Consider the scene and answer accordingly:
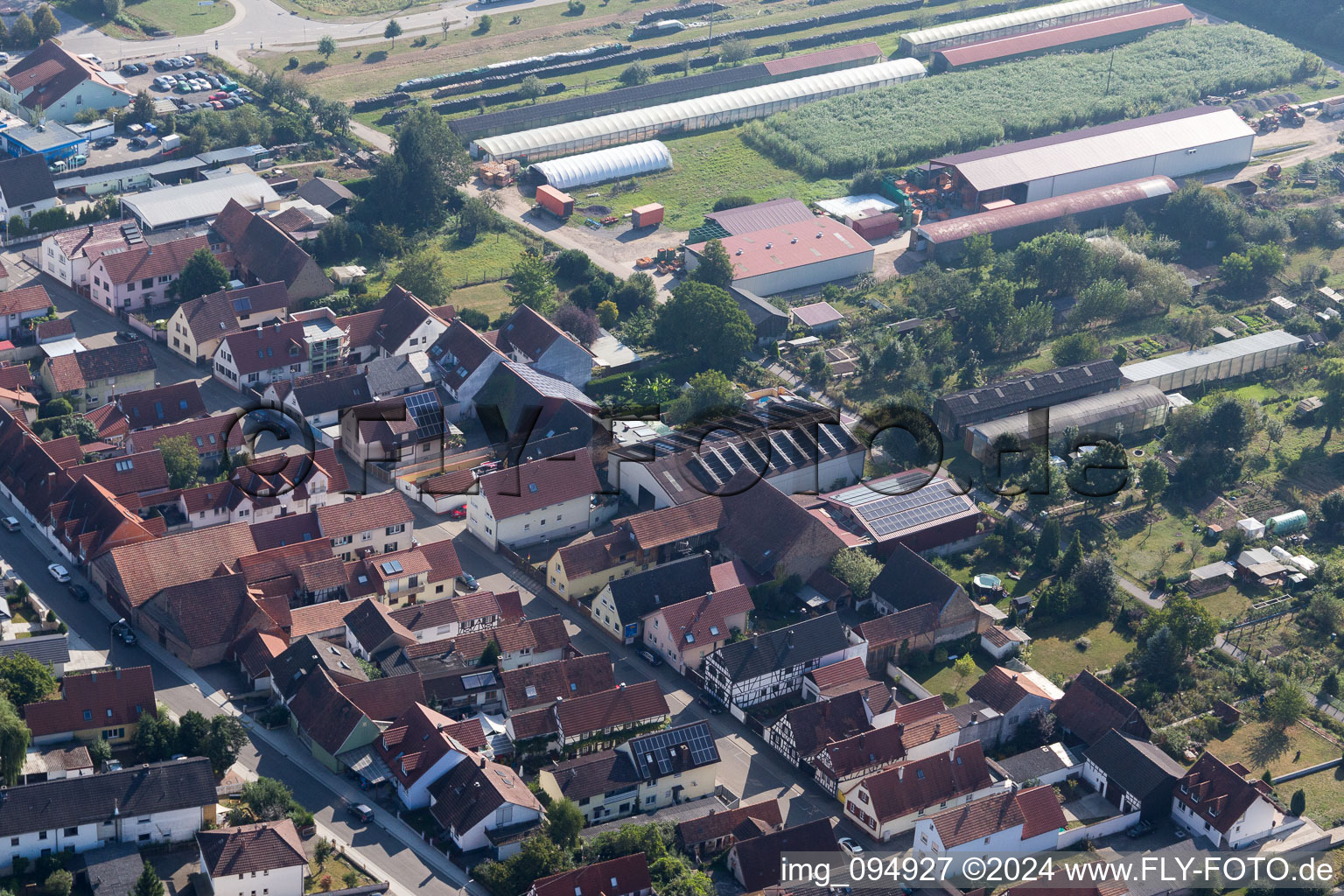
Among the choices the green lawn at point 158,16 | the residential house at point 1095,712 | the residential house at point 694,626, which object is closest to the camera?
the residential house at point 1095,712

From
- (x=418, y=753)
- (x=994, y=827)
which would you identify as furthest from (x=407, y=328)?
(x=994, y=827)

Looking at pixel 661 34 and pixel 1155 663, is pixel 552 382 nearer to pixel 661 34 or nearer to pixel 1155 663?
pixel 1155 663

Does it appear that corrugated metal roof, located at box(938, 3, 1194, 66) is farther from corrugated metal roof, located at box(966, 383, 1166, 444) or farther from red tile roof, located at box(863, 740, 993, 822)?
red tile roof, located at box(863, 740, 993, 822)

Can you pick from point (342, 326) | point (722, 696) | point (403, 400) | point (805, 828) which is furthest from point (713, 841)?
point (342, 326)

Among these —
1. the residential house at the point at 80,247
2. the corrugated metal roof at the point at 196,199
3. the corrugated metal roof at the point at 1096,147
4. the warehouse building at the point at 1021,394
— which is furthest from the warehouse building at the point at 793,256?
the residential house at the point at 80,247

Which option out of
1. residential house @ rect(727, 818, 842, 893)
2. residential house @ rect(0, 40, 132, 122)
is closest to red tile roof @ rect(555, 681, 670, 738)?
residential house @ rect(727, 818, 842, 893)

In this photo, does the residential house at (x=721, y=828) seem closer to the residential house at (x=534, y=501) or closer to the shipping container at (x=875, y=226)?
the residential house at (x=534, y=501)
